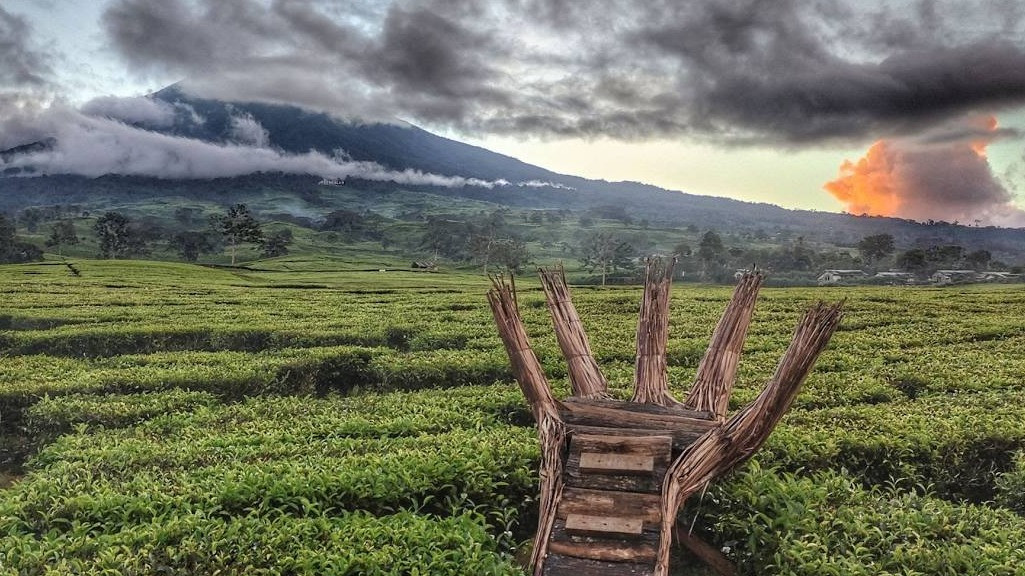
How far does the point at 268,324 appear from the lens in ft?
60.4

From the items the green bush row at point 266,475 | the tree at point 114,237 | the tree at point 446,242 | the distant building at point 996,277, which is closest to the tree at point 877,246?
the distant building at point 996,277

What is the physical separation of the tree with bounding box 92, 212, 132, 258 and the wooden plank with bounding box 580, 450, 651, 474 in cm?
11960

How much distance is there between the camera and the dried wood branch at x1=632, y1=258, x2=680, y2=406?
655 cm

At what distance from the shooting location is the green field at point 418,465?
5160 mm

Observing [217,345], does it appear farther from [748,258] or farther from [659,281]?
[748,258]

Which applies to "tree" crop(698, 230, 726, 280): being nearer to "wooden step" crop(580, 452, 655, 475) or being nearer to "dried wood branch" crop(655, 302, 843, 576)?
"dried wood branch" crop(655, 302, 843, 576)

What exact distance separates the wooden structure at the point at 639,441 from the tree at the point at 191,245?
117 meters

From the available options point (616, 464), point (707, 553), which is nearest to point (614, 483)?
point (616, 464)

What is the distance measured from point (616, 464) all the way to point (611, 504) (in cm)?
37

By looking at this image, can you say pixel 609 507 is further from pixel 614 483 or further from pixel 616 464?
pixel 616 464

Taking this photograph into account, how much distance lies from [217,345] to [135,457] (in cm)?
1040

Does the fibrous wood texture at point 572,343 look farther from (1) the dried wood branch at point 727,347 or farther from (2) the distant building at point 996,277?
(2) the distant building at point 996,277

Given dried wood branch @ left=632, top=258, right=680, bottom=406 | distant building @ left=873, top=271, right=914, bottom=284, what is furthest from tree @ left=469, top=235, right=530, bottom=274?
dried wood branch @ left=632, top=258, right=680, bottom=406

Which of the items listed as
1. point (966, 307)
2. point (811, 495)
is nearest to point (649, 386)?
point (811, 495)
